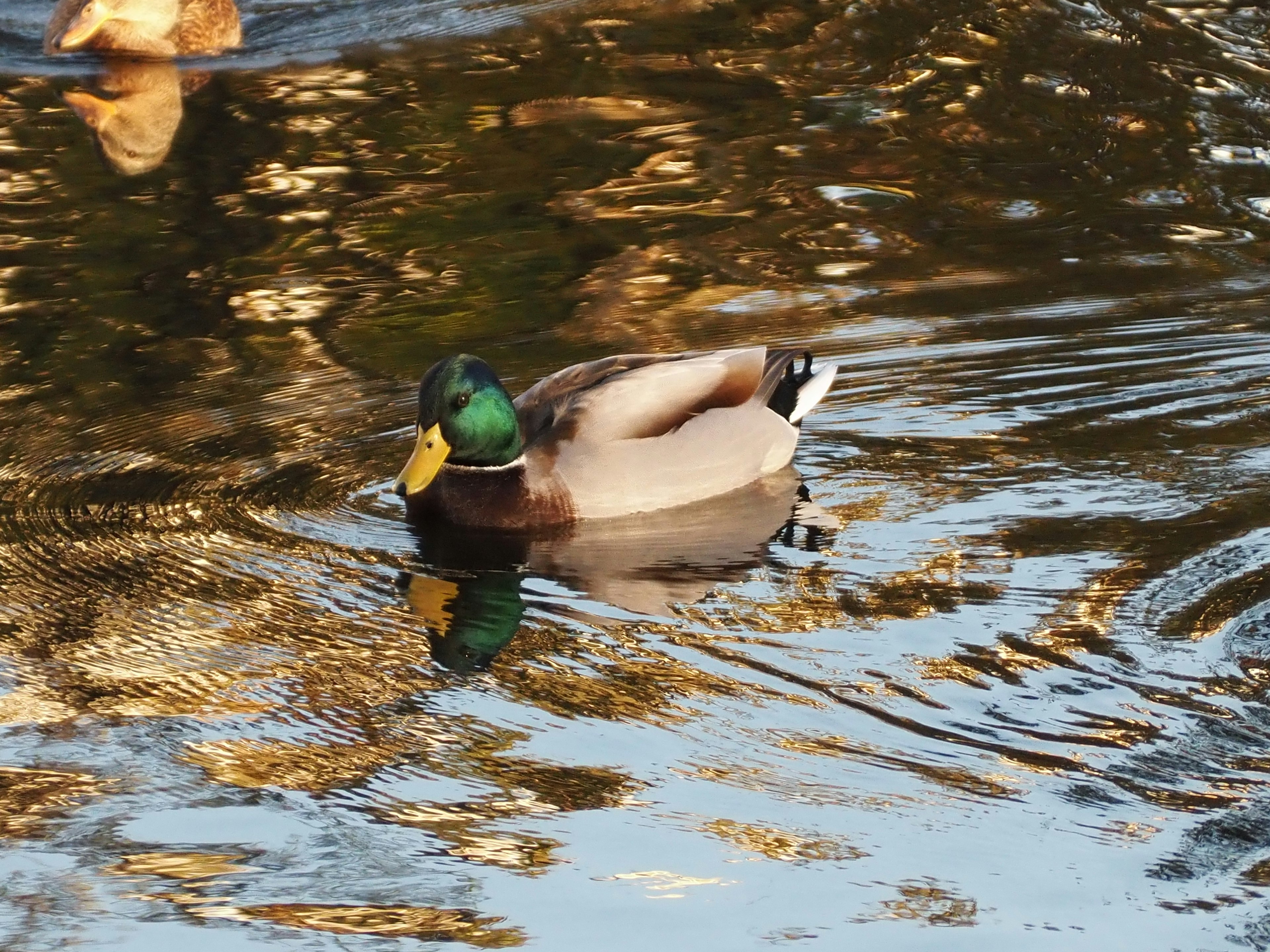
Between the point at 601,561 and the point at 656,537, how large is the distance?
277 millimetres

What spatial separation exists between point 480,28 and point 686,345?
623 centimetres

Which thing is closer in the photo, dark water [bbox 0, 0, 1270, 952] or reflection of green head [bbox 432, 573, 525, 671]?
dark water [bbox 0, 0, 1270, 952]

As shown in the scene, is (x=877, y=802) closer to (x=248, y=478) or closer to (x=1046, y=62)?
(x=248, y=478)

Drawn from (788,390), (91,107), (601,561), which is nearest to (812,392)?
(788,390)

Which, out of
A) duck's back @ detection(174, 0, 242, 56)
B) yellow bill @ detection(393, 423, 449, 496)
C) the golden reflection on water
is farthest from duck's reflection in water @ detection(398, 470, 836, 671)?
duck's back @ detection(174, 0, 242, 56)

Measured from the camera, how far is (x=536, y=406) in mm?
6816

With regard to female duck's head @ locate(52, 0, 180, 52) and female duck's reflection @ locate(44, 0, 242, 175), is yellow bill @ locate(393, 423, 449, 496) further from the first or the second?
female duck's head @ locate(52, 0, 180, 52)

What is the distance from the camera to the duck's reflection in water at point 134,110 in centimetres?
1085

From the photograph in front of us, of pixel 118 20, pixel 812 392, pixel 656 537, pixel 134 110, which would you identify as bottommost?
pixel 656 537

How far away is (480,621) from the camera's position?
5.83 m

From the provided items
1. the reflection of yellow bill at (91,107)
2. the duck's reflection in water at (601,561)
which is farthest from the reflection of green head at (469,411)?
the reflection of yellow bill at (91,107)

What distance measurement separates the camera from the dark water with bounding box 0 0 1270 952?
4293 millimetres

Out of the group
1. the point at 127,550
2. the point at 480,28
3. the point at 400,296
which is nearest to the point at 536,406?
the point at 127,550

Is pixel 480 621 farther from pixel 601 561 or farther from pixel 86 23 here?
pixel 86 23
